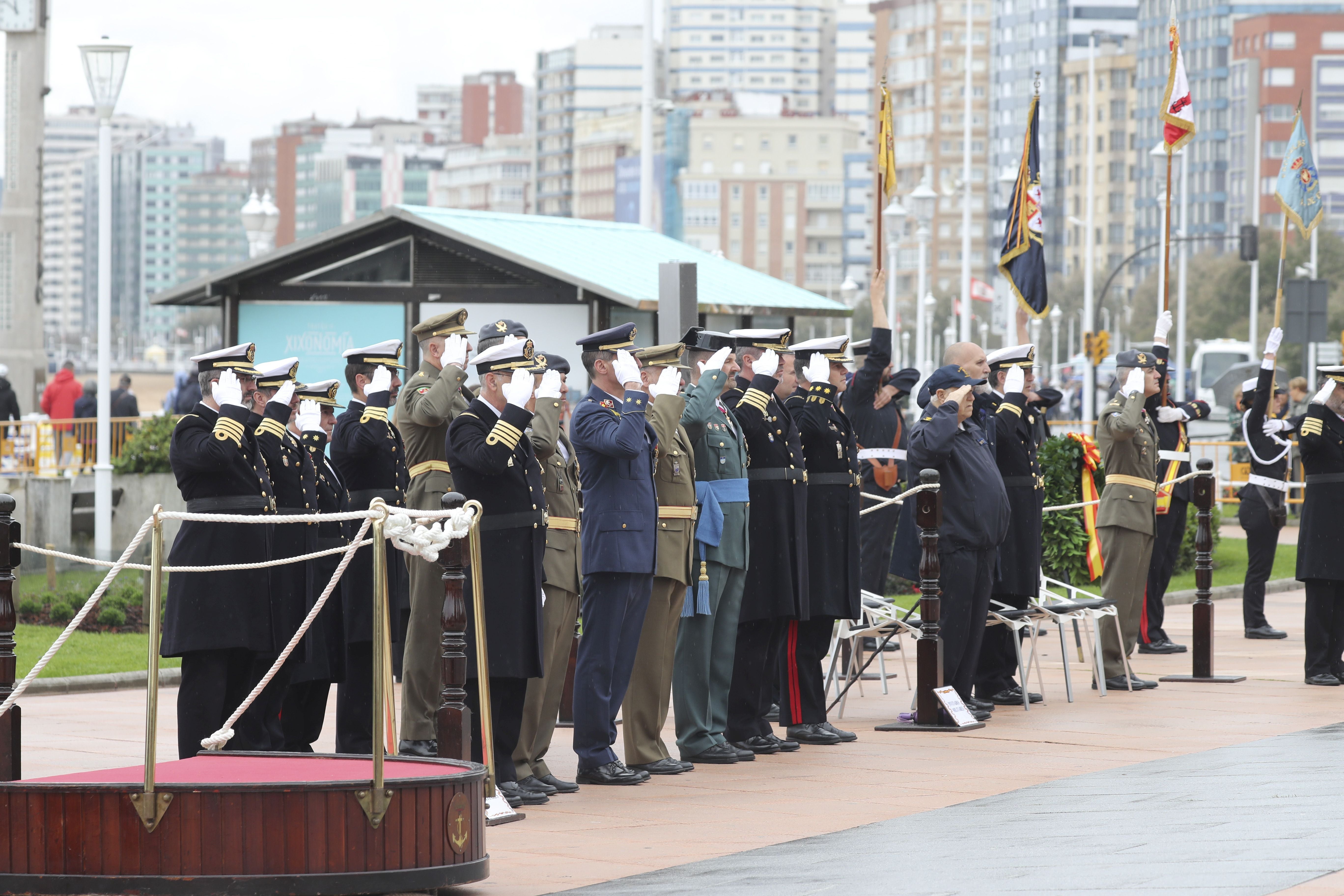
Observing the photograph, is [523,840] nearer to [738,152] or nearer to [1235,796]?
[1235,796]

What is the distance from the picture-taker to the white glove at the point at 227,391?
866 cm

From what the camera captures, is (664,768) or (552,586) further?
(664,768)

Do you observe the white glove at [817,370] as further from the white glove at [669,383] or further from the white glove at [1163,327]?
the white glove at [1163,327]

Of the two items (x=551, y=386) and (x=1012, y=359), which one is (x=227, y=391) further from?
(x=1012, y=359)

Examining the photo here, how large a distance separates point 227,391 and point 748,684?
3.13m

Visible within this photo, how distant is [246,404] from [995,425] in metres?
4.92

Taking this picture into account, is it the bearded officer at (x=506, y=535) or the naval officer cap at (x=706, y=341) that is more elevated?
the naval officer cap at (x=706, y=341)

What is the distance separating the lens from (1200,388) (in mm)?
47656

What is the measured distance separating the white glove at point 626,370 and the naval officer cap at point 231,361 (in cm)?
158

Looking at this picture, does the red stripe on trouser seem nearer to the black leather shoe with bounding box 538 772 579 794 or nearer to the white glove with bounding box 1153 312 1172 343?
the black leather shoe with bounding box 538 772 579 794

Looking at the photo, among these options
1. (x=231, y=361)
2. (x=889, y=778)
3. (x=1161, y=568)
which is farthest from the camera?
(x=1161, y=568)

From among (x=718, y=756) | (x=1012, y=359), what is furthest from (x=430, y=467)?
(x=1012, y=359)

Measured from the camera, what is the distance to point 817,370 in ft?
34.7

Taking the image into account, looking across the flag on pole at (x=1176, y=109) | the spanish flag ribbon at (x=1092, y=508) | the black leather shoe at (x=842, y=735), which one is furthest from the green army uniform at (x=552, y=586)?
the flag on pole at (x=1176, y=109)
